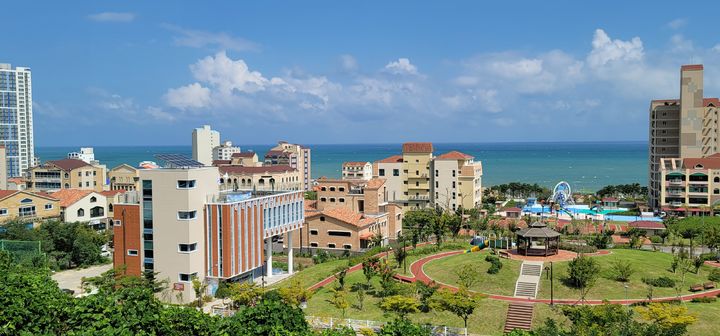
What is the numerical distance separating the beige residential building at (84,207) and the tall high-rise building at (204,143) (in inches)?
3720

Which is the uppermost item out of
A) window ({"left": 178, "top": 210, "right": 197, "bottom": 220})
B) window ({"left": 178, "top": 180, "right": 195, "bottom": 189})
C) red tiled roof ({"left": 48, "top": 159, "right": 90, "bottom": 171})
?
red tiled roof ({"left": 48, "top": 159, "right": 90, "bottom": 171})

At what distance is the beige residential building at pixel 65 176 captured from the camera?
75312mm

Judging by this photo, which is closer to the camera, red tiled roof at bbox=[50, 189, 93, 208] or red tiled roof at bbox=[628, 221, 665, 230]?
red tiled roof at bbox=[50, 189, 93, 208]

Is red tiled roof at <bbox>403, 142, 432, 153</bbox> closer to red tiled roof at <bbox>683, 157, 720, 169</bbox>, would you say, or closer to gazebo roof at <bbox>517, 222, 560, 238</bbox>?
red tiled roof at <bbox>683, 157, 720, 169</bbox>

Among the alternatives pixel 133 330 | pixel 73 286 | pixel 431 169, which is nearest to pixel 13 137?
pixel 431 169

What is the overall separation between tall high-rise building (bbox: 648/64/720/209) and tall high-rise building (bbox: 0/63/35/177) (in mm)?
111855

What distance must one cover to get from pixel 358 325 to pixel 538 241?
17744 millimetres

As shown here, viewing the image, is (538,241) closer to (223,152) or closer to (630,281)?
(630,281)

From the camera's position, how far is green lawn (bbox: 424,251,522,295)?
115 ft

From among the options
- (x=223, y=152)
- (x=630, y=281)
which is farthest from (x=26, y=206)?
(x=223, y=152)

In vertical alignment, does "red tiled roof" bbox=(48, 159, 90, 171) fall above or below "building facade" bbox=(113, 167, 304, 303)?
above

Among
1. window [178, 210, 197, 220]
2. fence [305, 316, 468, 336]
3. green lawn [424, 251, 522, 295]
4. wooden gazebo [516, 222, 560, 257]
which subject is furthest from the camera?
wooden gazebo [516, 222, 560, 257]

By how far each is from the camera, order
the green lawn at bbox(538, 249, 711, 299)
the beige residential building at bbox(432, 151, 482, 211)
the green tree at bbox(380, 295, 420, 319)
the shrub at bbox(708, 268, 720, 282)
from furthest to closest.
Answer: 1. the beige residential building at bbox(432, 151, 482, 211)
2. the shrub at bbox(708, 268, 720, 282)
3. the green lawn at bbox(538, 249, 711, 299)
4. the green tree at bbox(380, 295, 420, 319)

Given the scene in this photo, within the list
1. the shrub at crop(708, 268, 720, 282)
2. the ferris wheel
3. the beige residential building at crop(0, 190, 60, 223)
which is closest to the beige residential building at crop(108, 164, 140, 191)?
the beige residential building at crop(0, 190, 60, 223)
